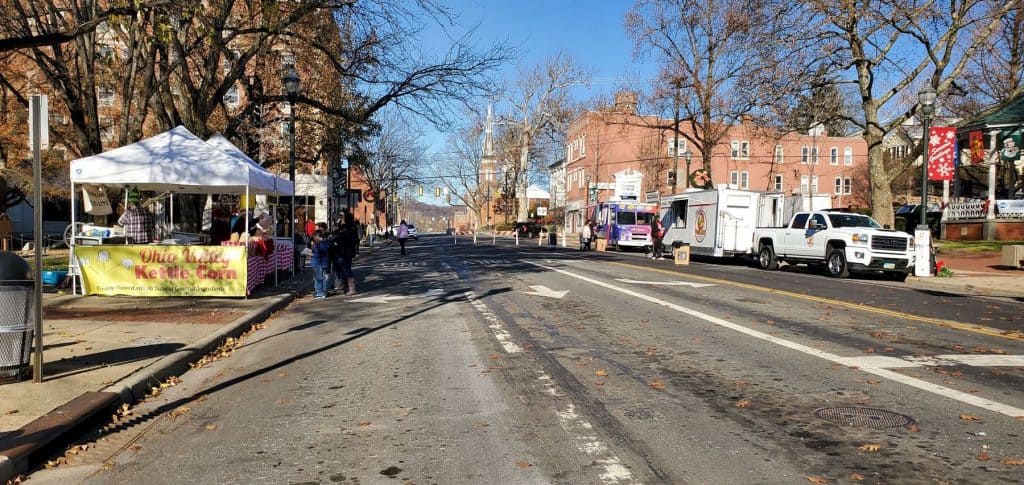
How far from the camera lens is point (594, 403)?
6.23 metres

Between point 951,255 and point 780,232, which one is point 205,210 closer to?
point 780,232

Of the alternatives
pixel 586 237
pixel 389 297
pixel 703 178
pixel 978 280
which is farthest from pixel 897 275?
pixel 586 237

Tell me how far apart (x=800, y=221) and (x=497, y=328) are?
15842 mm

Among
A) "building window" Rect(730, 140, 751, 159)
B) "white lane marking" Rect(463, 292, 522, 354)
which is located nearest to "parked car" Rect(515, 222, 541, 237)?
"building window" Rect(730, 140, 751, 159)

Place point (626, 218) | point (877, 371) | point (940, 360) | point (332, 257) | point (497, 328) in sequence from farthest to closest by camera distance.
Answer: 1. point (626, 218)
2. point (332, 257)
3. point (497, 328)
4. point (940, 360)
5. point (877, 371)

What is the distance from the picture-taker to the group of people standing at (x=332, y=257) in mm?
15141

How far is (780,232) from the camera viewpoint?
24.0m

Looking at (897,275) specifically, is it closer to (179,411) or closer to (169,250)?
(169,250)

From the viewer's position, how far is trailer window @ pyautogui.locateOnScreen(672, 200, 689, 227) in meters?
31.1

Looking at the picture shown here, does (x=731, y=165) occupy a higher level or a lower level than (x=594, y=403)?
higher

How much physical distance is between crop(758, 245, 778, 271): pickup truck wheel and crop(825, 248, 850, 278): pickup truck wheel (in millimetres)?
2979

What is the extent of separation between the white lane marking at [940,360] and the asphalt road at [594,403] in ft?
0.13

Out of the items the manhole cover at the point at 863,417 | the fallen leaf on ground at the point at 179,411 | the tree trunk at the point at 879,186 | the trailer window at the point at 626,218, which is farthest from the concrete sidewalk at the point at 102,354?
the trailer window at the point at 626,218

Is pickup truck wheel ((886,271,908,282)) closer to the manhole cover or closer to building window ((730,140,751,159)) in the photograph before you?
the manhole cover
